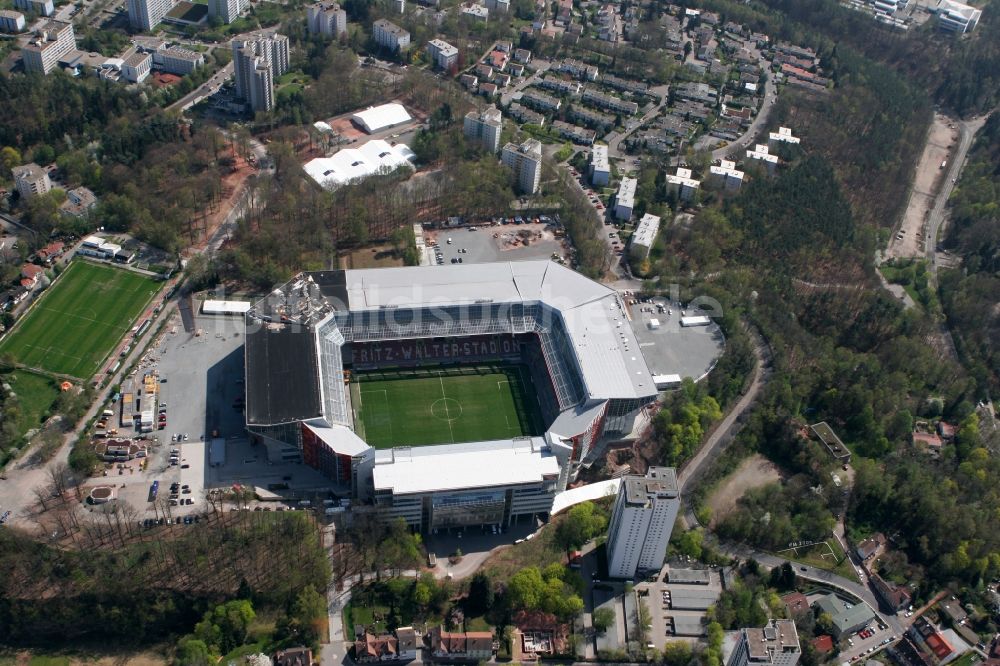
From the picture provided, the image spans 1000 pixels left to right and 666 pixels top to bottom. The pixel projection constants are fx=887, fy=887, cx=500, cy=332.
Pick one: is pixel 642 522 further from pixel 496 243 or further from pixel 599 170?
pixel 599 170

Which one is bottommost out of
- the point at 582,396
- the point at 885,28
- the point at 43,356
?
the point at 43,356

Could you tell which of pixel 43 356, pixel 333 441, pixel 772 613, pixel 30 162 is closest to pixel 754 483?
pixel 772 613

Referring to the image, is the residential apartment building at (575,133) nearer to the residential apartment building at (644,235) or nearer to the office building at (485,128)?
the office building at (485,128)

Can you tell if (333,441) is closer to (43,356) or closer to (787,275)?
(43,356)

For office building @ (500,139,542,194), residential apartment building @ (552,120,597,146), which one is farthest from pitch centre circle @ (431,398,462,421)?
residential apartment building @ (552,120,597,146)

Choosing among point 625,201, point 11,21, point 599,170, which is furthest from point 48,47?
point 625,201

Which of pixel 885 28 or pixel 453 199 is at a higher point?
pixel 885 28
